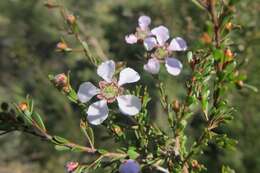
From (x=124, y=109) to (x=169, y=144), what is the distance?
0.27 metres

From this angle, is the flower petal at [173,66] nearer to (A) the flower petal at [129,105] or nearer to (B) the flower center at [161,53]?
(B) the flower center at [161,53]

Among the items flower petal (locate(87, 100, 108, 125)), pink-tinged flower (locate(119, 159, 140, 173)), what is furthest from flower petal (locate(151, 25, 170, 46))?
pink-tinged flower (locate(119, 159, 140, 173))

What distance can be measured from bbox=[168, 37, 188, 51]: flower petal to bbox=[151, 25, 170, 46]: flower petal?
3 centimetres

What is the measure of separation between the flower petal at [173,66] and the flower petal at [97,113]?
0.77 ft

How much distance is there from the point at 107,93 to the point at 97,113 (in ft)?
0.32

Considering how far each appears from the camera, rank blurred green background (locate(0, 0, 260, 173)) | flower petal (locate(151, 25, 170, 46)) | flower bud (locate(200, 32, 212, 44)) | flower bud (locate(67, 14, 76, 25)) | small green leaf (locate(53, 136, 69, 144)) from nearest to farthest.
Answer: flower bud (locate(200, 32, 212, 44)) → small green leaf (locate(53, 136, 69, 144)) → flower petal (locate(151, 25, 170, 46)) → flower bud (locate(67, 14, 76, 25)) → blurred green background (locate(0, 0, 260, 173))

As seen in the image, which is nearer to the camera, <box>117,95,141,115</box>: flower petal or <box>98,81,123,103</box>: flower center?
<box>117,95,141,115</box>: flower petal

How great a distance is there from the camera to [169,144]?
162 cm

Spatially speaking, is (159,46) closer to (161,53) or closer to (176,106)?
(161,53)

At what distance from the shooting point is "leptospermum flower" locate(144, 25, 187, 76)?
156cm

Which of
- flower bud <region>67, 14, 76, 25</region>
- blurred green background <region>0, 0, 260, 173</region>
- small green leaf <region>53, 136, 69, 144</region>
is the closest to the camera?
small green leaf <region>53, 136, 69, 144</region>

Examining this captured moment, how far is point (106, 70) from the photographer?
1.52 meters

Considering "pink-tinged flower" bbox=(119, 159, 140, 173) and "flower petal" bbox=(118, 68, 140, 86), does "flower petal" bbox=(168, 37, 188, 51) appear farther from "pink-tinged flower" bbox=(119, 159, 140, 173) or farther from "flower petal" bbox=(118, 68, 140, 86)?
"pink-tinged flower" bbox=(119, 159, 140, 173)

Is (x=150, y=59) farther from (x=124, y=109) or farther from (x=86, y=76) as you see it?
(x=86, y=76)
